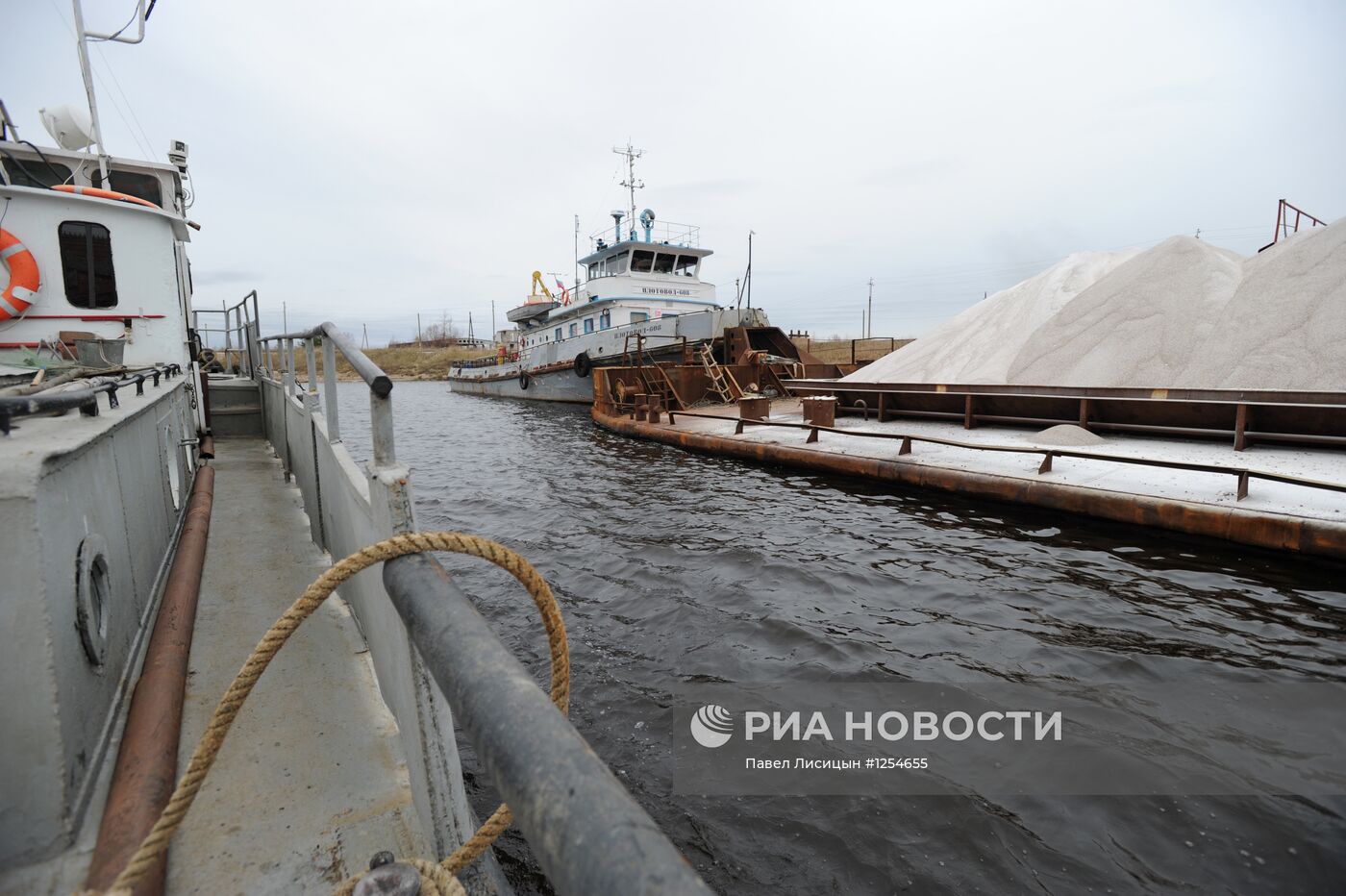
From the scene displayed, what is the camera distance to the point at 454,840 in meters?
1.56

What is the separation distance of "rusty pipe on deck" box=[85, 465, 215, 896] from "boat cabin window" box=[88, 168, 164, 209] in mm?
6366

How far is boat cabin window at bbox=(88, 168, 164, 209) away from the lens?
7117 mm

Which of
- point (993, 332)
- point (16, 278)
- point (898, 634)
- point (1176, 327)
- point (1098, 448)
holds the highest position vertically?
point (993, 332)

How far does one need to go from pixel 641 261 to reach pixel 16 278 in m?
18.6

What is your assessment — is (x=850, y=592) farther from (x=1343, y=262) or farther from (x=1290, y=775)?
(x=1343, y=262)

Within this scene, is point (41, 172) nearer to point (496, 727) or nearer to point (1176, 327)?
point (496, 727)

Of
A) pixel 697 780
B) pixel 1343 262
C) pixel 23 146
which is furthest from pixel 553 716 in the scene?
pixel 1343 262

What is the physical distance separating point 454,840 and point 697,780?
1.74 meters

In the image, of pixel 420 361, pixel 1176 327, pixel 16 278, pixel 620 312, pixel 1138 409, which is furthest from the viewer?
pixel 420 361

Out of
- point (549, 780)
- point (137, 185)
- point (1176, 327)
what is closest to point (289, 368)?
point (137, 185)

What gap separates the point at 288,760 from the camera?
2.06 m

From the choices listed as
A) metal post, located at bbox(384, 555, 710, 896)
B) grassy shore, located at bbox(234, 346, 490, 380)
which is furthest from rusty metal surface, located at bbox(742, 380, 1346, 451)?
grassy shore, located at bbox(234, 346, 490, 380)

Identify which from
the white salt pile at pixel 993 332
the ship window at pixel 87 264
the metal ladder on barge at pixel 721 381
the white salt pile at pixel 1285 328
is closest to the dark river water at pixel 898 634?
the ship window at pixel 87 264

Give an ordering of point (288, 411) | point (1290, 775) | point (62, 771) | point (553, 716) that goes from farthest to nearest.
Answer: point (288, 411) → point (1290, 775) → point (62, 771) → point (553, 716)
